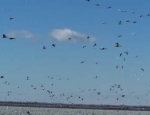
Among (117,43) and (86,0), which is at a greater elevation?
(86,0)

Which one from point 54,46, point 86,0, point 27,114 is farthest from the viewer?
point 27,114

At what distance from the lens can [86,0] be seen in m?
32.6

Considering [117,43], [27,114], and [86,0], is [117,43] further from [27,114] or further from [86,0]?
[27,114]

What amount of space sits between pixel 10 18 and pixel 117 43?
8801 mm

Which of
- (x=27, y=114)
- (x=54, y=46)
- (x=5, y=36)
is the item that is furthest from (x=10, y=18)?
(x=27, y=114)

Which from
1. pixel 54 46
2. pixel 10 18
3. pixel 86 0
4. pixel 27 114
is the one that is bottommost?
pixel 27 114

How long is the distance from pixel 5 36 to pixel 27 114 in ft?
82.7

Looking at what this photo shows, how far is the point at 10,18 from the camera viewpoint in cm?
3825

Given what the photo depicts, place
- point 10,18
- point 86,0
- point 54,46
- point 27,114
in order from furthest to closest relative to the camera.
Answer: point 27,114 < point 54,46 < point 10,18 < point 86,0

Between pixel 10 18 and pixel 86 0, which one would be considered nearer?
pixel 86 0

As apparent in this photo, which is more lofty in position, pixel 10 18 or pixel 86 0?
pixel 86 0

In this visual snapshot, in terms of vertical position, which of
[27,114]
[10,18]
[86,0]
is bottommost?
[27,114]

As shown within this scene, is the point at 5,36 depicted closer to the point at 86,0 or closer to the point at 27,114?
the point at 86,0

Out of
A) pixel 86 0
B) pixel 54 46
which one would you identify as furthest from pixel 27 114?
pixel 86 0
